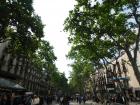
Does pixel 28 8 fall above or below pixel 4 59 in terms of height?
above

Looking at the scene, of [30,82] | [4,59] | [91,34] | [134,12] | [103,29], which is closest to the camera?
[134,12]

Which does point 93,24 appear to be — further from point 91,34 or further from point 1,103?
point 1,103

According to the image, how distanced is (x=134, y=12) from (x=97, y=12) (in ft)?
11.2

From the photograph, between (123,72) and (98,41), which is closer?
(98,41)

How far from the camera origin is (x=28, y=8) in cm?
2106

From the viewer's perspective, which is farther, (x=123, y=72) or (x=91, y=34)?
(x=123, y=72)

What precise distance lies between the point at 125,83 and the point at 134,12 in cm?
3307

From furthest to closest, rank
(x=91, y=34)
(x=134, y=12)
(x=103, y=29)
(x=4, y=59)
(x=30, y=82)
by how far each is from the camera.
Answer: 1. (x=30, y=82)
2. (x=4, y=59)
3. (x=91, y=34)
4. (x=103, y=29)
5. (x=134, y=12)

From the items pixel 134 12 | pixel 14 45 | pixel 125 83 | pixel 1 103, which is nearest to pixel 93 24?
pixel 134 12

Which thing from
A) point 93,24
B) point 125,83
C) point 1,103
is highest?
point 93,24

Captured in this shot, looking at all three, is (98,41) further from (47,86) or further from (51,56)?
(47,86)

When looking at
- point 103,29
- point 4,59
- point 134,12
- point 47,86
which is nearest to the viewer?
point 134,12

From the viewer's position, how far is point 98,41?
24.3 meters

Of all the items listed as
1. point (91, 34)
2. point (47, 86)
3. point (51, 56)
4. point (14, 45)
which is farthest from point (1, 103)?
point (47, 86)
